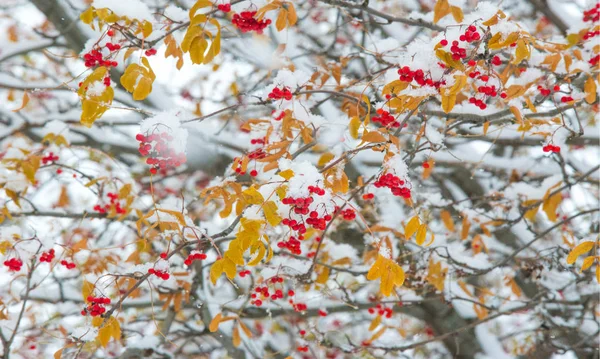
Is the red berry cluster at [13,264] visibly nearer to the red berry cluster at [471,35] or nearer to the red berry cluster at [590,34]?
the red berry cluster at [471,35]

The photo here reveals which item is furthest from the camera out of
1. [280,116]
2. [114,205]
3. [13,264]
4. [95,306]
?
[114,205]

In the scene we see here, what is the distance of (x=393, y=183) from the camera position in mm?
1716

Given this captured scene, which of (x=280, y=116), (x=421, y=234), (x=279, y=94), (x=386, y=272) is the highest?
(x=280, y=116)

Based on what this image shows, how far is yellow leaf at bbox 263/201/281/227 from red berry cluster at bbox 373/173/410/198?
35cm

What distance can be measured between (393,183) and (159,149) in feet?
2.63

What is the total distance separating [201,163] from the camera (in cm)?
416

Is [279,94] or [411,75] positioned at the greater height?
[279,94]

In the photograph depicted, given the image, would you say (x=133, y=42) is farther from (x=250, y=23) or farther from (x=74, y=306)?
(x=74, y=306)

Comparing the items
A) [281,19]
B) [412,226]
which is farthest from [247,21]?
[412,226]

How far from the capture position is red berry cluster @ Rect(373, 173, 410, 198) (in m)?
1.71

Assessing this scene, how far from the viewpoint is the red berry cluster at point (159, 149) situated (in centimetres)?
184

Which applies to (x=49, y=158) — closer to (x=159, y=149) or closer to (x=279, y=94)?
(x=159, y=149)

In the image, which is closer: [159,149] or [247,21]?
[159,149]

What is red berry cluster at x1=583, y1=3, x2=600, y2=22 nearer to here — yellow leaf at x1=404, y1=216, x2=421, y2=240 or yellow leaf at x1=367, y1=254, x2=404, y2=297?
yellow leaf at x1=404, y1=216, x2=421, y2=240
